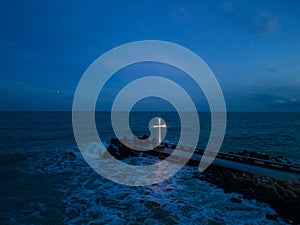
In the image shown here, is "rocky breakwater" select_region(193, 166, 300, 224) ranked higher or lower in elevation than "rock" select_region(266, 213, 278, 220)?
higher

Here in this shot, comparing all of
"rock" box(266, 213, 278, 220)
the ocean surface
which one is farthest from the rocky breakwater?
the ocean surface

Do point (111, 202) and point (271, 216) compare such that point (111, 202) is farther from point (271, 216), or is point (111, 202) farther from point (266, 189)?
point (266, 189)

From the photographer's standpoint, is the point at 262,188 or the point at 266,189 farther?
the point at 262,188

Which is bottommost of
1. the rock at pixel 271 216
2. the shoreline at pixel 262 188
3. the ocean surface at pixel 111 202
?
the ocean surface at pixel 111 202

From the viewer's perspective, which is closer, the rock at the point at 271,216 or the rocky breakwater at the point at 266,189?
the rock at the point at 271,216

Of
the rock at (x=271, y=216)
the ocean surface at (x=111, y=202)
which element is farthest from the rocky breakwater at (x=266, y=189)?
the ocean surface at (x=111, y=202)

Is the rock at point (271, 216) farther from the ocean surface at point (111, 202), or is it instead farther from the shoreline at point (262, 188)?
the ocean surface at point (111, 202)

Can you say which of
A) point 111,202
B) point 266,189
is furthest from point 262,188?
point 111,202

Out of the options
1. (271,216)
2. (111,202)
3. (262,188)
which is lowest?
(111,202)

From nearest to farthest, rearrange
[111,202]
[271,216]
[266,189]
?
1. [271,216]
2. [266,189]
3. [111,202]

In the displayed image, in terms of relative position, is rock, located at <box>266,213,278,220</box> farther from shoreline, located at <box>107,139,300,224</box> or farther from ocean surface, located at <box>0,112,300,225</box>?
ocean surface, located at <box>0,112,300,225</box>

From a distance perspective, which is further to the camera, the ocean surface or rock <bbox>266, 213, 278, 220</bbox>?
the ocean surface

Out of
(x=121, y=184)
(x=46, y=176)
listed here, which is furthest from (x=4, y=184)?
(x=121, y=184)

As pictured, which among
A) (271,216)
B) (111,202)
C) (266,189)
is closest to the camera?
(271,216)
